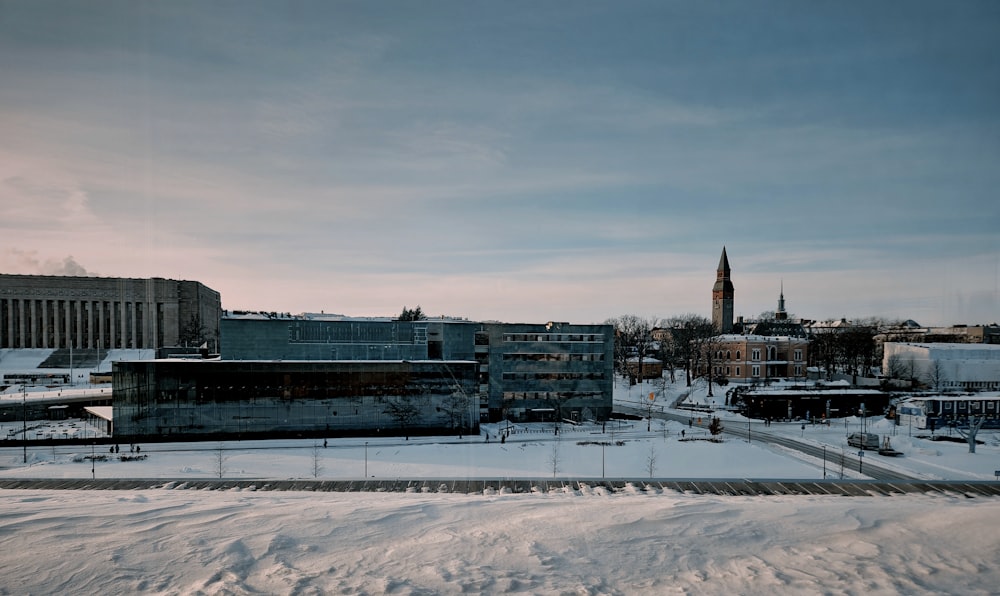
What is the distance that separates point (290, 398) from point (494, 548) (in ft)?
148

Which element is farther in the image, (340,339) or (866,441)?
(340,339)

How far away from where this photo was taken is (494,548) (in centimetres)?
1712

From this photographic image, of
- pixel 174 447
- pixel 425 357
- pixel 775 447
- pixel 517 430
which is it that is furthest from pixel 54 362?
pixel 775 447

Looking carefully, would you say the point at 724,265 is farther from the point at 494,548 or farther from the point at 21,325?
the point at 21,325

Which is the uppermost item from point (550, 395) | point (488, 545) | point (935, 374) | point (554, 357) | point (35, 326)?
point (35, 326)

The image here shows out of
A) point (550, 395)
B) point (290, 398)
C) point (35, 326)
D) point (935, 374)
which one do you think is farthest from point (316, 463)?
point (35, 326)

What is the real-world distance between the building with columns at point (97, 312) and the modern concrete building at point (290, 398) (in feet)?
271

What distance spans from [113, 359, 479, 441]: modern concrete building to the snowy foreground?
3468cm

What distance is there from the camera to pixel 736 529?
61.8 feet

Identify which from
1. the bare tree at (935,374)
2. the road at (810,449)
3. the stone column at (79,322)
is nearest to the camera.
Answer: the road at (810,449)

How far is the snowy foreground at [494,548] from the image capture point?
48.1 feet

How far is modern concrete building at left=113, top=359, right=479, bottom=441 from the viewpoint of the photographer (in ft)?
182

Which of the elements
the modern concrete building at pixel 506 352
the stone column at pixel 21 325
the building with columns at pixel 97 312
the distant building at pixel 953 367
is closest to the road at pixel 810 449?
the modern concrete building at pixel 506 352

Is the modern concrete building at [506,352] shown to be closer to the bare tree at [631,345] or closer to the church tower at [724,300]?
the bare tree at [631,345]
